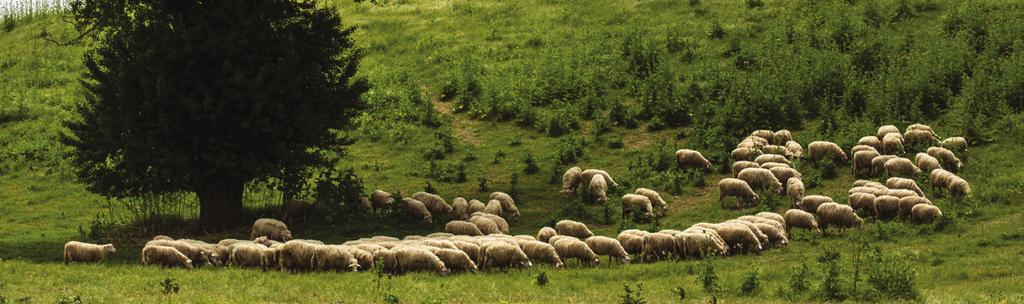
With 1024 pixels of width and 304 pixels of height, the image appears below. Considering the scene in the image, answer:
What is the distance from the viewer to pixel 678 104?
130 feet

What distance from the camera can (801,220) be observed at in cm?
2520

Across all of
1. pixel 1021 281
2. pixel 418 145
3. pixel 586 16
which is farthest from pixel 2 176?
pixel 1021 281

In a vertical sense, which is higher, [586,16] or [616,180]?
[586,16]

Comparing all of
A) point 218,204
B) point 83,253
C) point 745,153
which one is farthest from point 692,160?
point 83,253

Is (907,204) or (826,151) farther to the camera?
(826,151)

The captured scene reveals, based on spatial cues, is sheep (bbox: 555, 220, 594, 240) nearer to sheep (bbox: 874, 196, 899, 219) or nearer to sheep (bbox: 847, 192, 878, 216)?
sheep (bbox: 847, 192, 878, 216)

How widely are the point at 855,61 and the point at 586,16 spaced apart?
15230mm

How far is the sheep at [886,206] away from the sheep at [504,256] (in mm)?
9785

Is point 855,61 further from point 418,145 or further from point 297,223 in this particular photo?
point 297,223

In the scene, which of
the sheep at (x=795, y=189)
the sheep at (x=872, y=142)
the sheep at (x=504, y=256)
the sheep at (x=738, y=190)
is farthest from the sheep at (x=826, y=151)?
the sheep at (x=504, y=256)

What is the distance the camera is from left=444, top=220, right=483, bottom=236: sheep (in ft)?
85.8

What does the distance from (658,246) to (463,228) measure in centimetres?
556

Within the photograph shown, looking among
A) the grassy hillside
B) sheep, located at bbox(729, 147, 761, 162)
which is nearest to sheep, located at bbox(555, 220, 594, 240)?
the grassy hillside

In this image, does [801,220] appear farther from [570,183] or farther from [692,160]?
[570,183]
